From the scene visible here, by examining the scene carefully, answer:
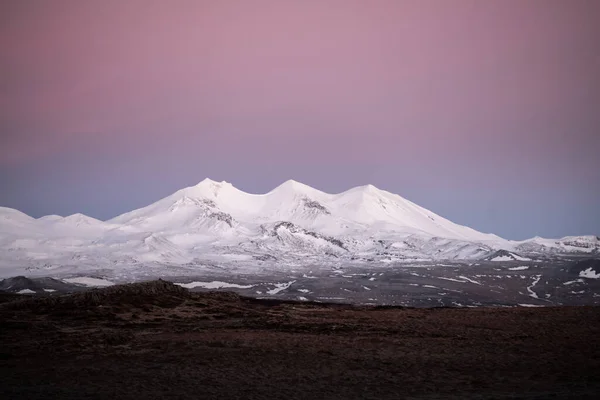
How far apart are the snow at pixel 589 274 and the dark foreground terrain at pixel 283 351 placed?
170155 millimetres

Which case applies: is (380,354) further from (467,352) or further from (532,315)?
(532,315)

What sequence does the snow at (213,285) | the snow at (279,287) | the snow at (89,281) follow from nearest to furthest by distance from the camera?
the snow at (279,287) < the snow at (89,281) < the snow at (213,285)

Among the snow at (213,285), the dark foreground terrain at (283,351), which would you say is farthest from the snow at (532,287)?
the dark foreground terrain at (283,351)

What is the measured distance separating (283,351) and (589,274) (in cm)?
19069

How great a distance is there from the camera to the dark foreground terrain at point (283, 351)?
16.1 metres

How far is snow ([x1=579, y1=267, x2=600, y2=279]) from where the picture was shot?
180 metres

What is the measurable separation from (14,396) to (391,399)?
10.1 m

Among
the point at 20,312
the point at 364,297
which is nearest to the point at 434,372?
the point at 20,312

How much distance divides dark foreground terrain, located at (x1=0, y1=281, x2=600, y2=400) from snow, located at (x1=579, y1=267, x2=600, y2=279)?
558 feet

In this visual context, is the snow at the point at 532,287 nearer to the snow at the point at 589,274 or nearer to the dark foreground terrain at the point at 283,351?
the snow at the point at 589,274

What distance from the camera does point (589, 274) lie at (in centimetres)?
18500

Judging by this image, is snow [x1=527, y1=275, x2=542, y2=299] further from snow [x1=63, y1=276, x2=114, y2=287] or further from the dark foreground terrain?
the dark foreground terrain

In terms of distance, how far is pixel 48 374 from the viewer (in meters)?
17.6

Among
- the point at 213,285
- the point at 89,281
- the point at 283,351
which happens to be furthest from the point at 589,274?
the point at 283,351
